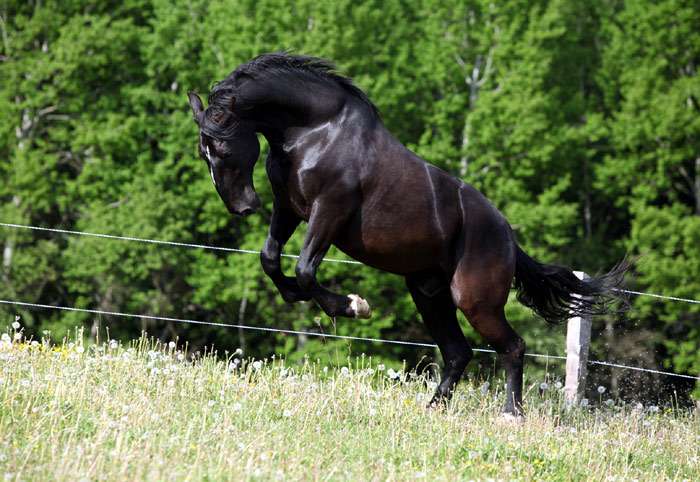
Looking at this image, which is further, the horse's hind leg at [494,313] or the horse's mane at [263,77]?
the horse's hind leg at [494,313]

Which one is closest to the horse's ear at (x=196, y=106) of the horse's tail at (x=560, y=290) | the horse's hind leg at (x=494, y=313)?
the horse's hind leg at (x=494, y=313)

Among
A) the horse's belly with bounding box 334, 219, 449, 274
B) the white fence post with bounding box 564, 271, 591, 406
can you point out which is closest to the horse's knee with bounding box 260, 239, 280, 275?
the horse's belly with bounding box 334, 219, 449, 274

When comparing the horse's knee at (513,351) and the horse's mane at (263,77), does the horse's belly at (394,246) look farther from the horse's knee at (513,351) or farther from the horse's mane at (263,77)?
→ the horse's knee at (513,351)

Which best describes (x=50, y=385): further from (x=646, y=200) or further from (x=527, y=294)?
(x=646, y=200)

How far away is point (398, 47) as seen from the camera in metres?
26.3

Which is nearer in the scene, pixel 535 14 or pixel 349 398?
pixel 349 398

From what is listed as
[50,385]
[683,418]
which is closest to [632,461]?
[683,418]

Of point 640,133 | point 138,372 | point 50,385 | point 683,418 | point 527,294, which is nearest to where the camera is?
point 50,385

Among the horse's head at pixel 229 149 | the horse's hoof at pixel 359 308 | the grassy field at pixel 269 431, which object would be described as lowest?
the grassy field at pixel 269 431

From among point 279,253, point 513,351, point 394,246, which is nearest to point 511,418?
point 513,351

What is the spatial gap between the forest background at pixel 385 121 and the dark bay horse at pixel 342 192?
16.2 m

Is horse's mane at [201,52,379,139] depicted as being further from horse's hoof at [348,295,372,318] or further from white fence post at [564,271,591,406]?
white fence post at [564,271,591,406]

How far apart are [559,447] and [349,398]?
1.41m

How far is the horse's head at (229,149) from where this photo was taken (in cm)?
632
